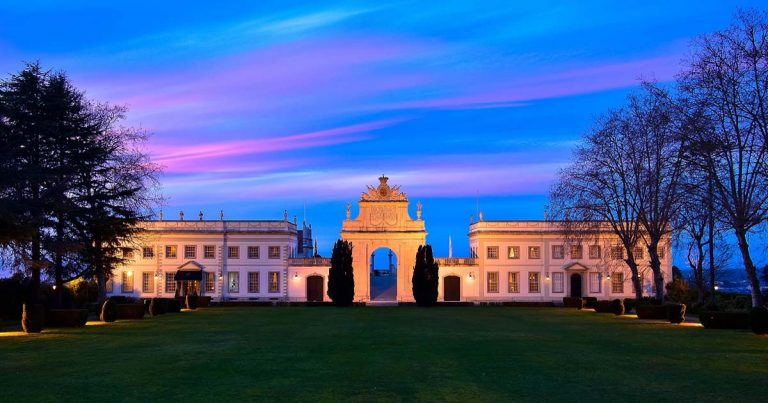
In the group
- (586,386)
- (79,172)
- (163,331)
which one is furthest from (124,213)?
(586,386)

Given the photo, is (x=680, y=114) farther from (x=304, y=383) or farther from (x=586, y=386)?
(x=304, y=383)

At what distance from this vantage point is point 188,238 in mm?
72938

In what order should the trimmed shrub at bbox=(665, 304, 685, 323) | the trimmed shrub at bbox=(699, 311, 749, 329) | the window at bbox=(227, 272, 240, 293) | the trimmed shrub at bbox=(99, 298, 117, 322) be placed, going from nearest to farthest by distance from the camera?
the trimmed shrub at bbox=(699, 311, 749, 329) < the trimmed shrub at bbox=(665, 304, 685, 323) < the trimmed shrub at bbox=(99, 298, 117, 322) < the window at bbox=(227, 272, 240, 293)

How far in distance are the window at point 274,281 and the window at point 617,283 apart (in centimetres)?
2947

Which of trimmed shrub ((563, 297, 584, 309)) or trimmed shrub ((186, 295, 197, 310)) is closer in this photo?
trimmed shrub ((186, 295, 197, 310))

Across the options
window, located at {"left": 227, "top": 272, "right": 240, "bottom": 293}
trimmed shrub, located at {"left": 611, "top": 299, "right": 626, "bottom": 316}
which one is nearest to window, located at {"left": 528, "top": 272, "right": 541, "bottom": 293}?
trimmed shrub, located at {"left": 611, "top": 299, "right": 626, "bottom": 316}

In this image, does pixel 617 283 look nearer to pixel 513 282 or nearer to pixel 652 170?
pixel 513 282

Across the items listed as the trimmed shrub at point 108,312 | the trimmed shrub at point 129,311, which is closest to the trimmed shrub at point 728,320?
the trimmed shrub at point 108,312

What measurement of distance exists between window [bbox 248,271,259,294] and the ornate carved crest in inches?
467

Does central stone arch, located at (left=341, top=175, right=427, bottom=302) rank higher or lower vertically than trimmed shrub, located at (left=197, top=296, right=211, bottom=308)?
higher

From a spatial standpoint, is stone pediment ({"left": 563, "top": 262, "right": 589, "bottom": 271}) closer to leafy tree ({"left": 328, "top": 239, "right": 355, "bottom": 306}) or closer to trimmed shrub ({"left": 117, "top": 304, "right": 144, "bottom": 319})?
leafy tree ({"left": 328, "top": 239, "right": 355, "bottom": 306})

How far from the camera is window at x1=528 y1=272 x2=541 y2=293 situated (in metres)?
73.1

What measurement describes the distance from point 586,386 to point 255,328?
2054cm

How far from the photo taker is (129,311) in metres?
42.8
